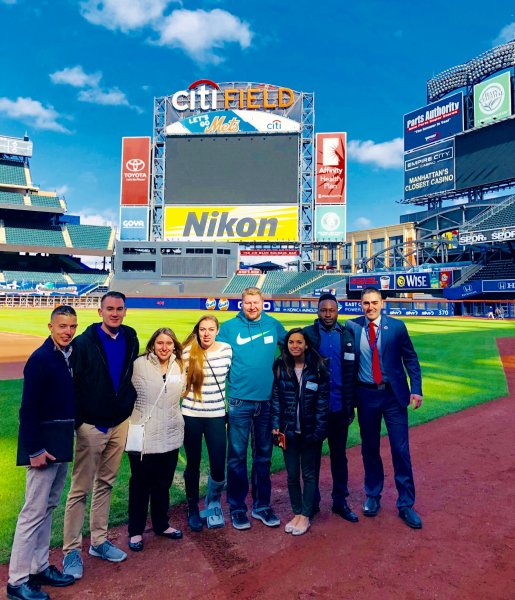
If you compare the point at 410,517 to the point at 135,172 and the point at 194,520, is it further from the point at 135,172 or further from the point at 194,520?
the point at 135,172

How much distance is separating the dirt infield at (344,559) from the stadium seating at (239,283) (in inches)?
2039

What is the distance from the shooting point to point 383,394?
4.20 metres

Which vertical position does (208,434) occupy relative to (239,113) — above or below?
below

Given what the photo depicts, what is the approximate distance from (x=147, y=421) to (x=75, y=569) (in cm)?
114

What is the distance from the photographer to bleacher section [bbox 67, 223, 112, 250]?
6538 centimetres

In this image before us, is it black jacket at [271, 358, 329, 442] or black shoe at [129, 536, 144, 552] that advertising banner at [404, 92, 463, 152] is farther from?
black shoe at [129, 536, 144, 552]

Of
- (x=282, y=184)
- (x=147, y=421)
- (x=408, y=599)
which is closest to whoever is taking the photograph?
(x=408, y=599)

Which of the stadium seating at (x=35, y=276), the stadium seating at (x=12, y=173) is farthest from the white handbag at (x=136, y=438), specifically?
the stadium seating at (x=12, y=173)

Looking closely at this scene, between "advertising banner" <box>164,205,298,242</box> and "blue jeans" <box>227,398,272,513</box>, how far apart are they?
171ft

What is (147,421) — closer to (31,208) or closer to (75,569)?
(75,569)

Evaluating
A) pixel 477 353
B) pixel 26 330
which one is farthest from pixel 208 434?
pixel 26 330

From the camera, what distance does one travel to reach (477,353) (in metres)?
15.3

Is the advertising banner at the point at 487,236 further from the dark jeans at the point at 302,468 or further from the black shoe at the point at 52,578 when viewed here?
the black shoe at the point at 52,578

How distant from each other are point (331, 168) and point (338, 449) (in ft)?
177
